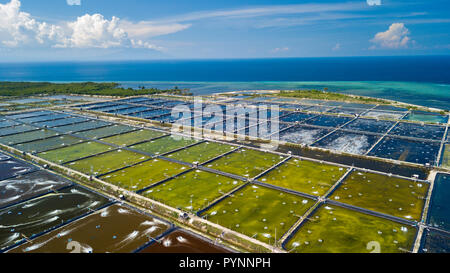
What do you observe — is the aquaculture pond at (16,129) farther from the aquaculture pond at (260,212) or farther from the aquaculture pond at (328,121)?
the aquaculture pond at (328,121)

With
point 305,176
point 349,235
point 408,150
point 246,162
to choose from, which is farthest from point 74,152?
point 408,150

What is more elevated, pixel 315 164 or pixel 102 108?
pixel 102 108

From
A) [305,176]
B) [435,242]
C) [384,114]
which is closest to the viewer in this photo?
[435,242]

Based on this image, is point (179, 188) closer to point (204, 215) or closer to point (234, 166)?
point (204, 215)

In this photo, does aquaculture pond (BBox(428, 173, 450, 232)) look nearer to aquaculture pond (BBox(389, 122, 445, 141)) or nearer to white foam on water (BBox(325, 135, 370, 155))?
white foam on water (BBox(325, 135, 370, 155))

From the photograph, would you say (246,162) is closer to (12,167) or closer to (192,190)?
(192,190)

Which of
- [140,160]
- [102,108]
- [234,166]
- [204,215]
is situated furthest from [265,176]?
[102,108]

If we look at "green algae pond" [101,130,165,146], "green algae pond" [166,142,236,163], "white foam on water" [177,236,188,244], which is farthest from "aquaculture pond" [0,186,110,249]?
"green algae pond" [101,130,165,146]
